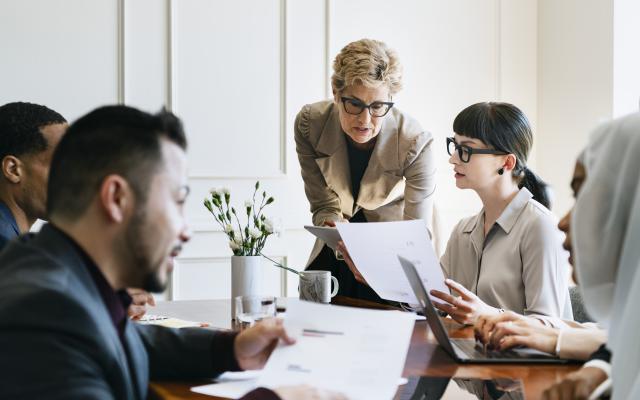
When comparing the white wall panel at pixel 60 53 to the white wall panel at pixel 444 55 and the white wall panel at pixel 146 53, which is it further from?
the white wall panel at pixel 444 55

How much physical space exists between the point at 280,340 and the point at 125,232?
1.34ft

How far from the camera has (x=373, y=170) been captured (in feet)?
9.81

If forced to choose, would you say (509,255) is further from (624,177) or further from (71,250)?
(71,250)

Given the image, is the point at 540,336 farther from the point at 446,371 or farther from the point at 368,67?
the point at 368,67

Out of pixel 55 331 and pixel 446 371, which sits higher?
pixel 55 331

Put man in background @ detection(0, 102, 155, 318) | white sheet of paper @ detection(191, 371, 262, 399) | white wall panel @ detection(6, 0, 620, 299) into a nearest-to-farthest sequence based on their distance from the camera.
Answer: white sheet of paper @ detection(191, 371, 262, 399)
man in background @ detection(0, 102, 155, 318)
white wall panel @ detection(6, 0, 620, 299)

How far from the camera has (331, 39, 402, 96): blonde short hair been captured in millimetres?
2697

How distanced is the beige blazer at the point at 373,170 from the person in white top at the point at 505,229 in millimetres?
336

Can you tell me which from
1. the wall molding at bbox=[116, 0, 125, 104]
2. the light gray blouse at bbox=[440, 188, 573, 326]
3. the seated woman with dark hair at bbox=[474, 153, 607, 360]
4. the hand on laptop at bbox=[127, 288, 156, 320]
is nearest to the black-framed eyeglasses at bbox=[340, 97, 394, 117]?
Result: the light gray blouse at bbox=[440, 188, 573, 326]

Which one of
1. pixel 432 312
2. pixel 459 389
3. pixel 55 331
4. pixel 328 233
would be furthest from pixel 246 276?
pixel 55 331

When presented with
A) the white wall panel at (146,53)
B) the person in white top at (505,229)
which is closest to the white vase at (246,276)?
the person in white top at (505,229)

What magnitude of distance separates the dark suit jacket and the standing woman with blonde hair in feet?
5.72

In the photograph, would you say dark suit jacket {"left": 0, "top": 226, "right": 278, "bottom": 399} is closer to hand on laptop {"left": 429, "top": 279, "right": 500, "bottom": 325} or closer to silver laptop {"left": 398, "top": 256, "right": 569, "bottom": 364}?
silver laptop {"left": 398, "top": 256, "right": 569, "bottom": 364}

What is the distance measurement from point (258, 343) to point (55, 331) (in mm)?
506
